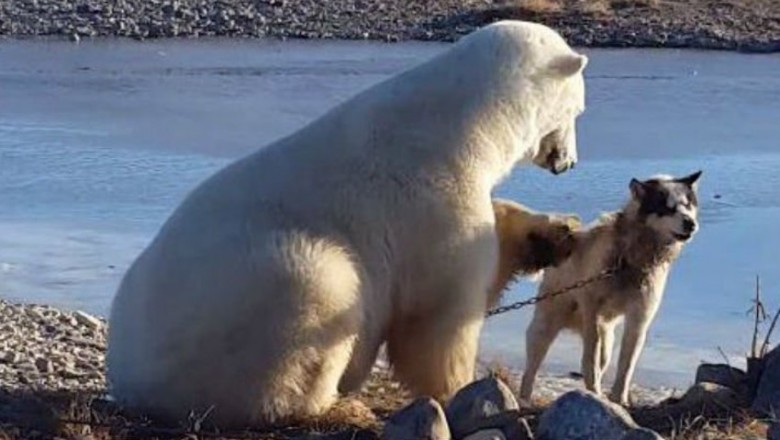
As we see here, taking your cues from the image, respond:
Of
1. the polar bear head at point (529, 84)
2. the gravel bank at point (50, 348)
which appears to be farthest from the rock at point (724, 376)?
the gravel bank at point (50, 348)

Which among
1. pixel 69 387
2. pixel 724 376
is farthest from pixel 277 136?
pixel 724 376

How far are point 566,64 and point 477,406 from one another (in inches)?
64.8

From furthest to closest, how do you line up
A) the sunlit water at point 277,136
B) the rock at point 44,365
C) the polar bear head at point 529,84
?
the sunlit water at point 277,136 < the rock at point 44,365 < the polar bear head at point 529,84

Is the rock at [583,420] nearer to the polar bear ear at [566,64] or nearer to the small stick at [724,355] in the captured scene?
the polar bear ear at [566,64]

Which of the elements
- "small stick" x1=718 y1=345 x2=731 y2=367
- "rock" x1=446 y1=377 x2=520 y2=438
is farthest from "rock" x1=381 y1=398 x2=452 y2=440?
"small stick" x1=718 y1=345 x2=731 y2=367

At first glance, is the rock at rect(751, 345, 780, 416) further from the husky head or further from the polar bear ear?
the polar bear ear

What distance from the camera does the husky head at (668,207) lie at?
787 cm

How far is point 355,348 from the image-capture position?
267 inches

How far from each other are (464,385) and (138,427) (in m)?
1.28

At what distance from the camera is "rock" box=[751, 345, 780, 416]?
21.9 ft

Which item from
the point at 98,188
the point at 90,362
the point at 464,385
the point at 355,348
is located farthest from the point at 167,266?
the point at 98,188

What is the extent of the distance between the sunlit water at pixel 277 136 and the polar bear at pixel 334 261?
2544 millimetres

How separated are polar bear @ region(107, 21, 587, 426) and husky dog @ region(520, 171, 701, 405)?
107 centimetres

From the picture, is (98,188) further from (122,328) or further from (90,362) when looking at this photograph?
(122,328)
